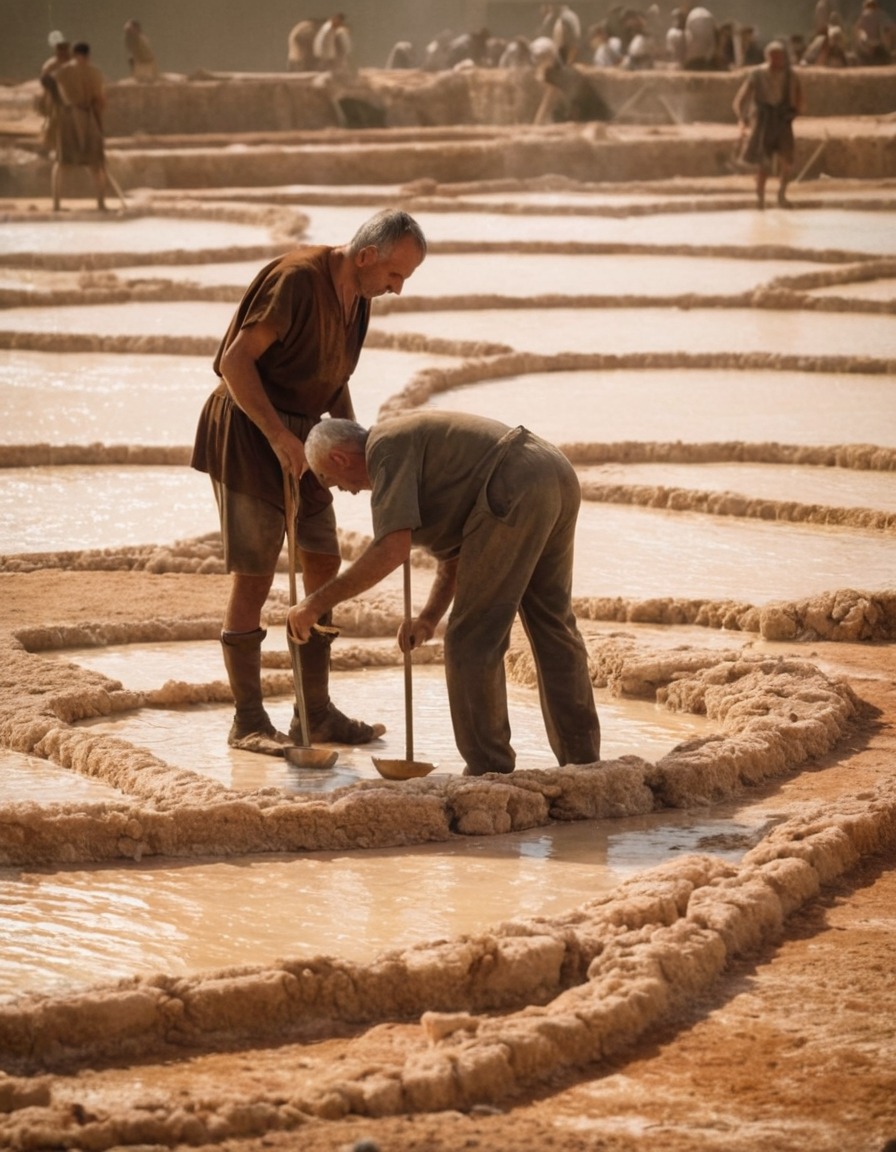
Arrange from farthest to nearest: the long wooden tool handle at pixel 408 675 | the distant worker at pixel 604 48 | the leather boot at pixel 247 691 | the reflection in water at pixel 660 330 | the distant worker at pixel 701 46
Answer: the distant worker at pixel 604 48
the distant worker at pixel 701 46
the reflection in water at pixel 660 330
the leather boot at pixel 247 691
the long wooden tool handle at pixel 408 675

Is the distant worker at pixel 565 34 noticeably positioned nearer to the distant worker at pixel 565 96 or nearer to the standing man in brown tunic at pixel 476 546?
the distant worker at pixel 565 96

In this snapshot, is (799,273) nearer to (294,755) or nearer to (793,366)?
(793,366)

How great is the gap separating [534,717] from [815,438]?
3.71m

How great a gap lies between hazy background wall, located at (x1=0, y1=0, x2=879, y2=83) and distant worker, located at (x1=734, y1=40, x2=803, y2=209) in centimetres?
1370

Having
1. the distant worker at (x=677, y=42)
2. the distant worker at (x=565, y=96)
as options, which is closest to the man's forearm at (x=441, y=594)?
the distant worker at (x=565, y=96)

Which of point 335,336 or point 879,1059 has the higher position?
point 335,336

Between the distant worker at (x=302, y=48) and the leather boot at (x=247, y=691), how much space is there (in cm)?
2618

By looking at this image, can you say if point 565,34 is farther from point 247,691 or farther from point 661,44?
point 247,691

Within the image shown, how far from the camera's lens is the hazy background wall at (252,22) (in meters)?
31.3

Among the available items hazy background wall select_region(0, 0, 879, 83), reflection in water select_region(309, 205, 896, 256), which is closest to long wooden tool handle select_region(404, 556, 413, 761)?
reflection in water select_region(309, 205, 896, 256)

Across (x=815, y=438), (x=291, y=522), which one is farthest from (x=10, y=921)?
(x=815, y=438)

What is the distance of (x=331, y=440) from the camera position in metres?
4.27

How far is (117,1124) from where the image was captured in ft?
8.66

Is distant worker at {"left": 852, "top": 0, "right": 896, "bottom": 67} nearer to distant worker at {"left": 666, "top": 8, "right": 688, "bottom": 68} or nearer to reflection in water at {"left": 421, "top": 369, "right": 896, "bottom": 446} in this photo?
distant worker at {"left": 666, "top": 8, "right": 688, "bottom": 68}
